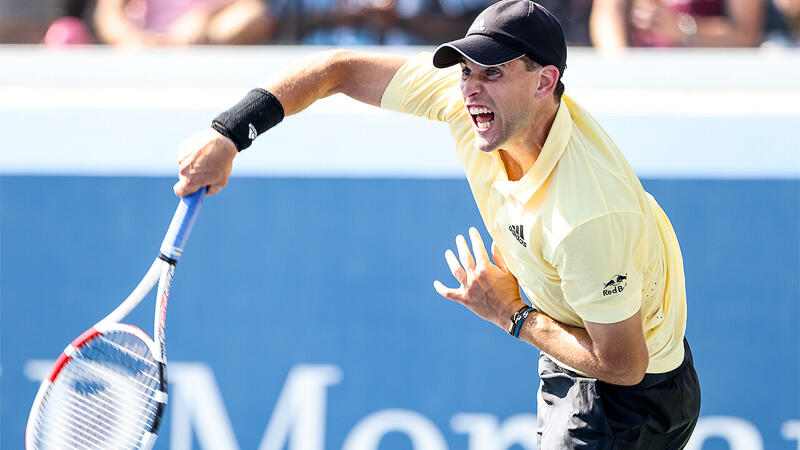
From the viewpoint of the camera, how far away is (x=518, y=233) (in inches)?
88.0

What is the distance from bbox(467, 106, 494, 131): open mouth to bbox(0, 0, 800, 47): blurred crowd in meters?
1.81

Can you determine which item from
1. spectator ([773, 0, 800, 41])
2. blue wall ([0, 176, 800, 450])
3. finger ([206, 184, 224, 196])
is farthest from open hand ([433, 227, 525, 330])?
spectator ([773, 0, 800, 41])

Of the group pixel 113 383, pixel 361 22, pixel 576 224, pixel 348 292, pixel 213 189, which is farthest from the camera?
pixel 361 22

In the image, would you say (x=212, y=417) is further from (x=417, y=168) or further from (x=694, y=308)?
(x=694, y=308)

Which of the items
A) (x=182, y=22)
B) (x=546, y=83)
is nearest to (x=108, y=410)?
(x=546, y=83)

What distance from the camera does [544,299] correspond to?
2.38 m

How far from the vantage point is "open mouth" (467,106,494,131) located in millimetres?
2148

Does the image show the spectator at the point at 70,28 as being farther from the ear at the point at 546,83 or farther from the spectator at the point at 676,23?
the ear at the point at 546,83

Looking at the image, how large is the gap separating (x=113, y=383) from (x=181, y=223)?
0.58 metres

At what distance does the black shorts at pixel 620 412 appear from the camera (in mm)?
2457

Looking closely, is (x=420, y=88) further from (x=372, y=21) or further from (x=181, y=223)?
(x=372, y=21)

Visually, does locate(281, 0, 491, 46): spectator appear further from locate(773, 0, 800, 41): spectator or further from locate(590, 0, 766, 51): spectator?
locate(773, 0, 800, 41): spectator

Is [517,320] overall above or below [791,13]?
below

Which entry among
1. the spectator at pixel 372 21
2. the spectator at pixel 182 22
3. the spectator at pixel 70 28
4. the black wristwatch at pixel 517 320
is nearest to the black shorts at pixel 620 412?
the black wristwatch at pixel 517 320
